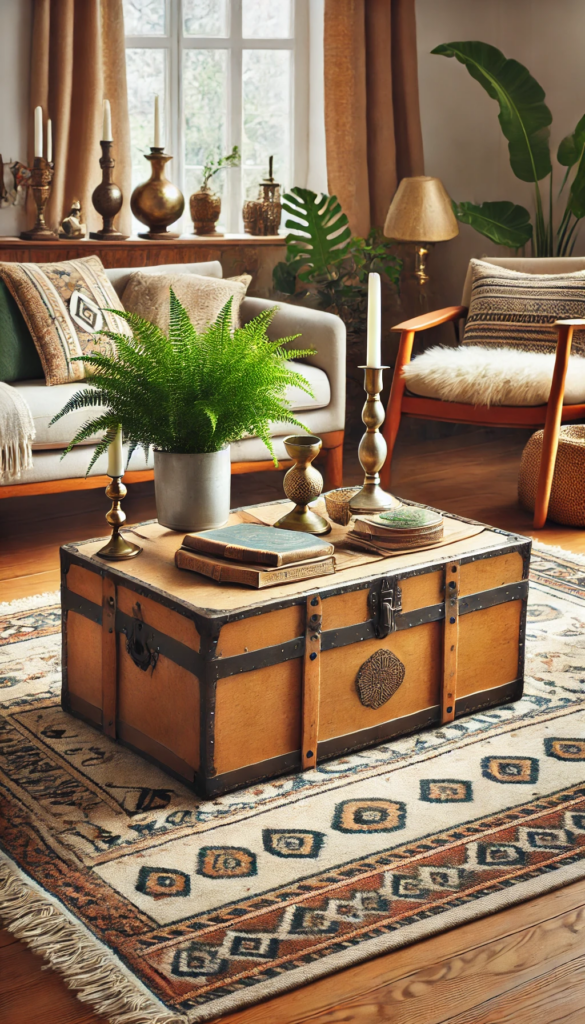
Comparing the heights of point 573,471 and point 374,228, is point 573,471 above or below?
below

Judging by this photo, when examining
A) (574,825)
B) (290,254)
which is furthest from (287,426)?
(574,825)

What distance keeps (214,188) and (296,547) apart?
331 cm

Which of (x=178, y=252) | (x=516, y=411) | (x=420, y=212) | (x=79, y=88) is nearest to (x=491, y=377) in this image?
(x=516, y=411)

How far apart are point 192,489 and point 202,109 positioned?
10.6ft

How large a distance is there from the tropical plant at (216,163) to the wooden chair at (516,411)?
1.28m

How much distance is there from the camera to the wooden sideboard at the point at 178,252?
4.02 metres

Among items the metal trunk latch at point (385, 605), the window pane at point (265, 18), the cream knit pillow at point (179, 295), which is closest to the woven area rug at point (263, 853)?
the metal trunk latch at point (385, 605)

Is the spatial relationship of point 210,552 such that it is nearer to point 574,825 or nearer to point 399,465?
point 574,825

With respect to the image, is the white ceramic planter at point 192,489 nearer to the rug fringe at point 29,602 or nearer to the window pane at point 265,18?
the rug fringe at point 29,602

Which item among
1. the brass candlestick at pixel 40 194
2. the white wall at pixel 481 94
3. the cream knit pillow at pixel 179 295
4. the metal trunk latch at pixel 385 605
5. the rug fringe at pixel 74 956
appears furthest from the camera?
the white wall at pixel 481 94

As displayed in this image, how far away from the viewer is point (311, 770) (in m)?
1.91

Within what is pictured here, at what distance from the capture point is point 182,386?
6.39 feet

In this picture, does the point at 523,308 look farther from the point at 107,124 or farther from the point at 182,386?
the point at 182,386

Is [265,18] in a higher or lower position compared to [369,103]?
higher
